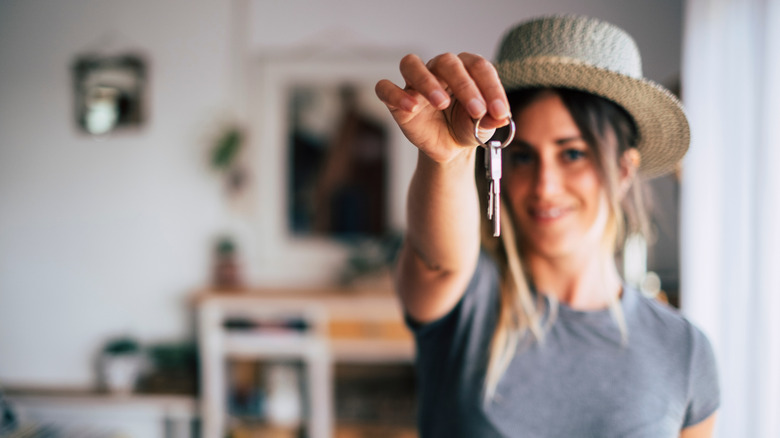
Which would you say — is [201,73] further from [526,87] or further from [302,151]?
[526,87]

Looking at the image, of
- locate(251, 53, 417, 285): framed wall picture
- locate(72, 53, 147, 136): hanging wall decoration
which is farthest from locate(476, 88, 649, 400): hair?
locate(72, 53, 147, 136): hanging wall decoration

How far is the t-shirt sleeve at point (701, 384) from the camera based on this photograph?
1.93 ft

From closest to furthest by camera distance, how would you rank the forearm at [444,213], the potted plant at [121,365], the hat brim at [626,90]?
the forearm at [444,213] → the hat brim at [626,90] → the potted plant at [121,365]

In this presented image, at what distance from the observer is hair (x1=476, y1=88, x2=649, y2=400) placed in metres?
0.58

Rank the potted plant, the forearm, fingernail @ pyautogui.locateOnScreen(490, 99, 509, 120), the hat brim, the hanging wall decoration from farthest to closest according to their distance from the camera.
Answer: the hanging wall decoration < the potted plant < the hat brim < the forearm < fingernail @ pyautogui.locateOnScreen(490, 99, 509, 120)

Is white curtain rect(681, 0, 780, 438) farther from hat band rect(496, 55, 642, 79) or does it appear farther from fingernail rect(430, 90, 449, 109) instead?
fingernail rect(430, 90, 449, 109)

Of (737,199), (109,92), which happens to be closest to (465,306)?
(737,199)

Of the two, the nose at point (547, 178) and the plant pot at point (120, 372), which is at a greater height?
the nose at point (547, 178)

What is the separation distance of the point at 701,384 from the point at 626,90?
37 cm

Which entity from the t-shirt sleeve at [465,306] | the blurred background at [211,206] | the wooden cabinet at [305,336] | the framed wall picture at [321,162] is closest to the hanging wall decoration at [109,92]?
the blurred background at [211,206]

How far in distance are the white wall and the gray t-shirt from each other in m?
1.65

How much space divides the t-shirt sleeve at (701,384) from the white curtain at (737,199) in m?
0.16

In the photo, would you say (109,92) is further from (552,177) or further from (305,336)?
(552,177)

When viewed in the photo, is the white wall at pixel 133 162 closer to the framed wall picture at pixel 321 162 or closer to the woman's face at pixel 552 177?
the framed wall picture at pixel 321 162
